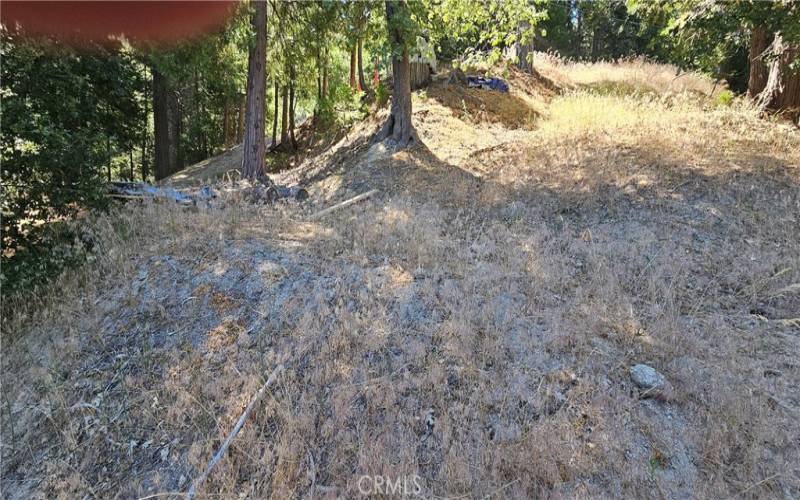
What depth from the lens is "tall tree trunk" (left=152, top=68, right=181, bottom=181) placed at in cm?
1230

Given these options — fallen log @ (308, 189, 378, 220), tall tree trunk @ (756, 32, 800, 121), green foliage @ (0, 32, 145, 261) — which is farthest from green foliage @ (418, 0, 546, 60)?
green foliage @ (0, 32, 145, 261)

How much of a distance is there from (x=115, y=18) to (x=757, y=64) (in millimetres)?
10872

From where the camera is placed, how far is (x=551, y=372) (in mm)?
3072

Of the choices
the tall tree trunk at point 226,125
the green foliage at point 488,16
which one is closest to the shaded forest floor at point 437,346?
the green foliage at point 488,16

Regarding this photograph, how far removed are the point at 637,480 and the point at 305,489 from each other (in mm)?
1799

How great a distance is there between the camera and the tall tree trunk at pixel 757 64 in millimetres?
8133

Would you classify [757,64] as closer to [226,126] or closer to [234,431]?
[234,431]

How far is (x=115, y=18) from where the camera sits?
6469 millimetres

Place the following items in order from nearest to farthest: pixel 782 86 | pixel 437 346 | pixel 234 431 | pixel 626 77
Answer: pixel 234 431 < pixel 437 346 < pixel 782 86 < pixel 626 77

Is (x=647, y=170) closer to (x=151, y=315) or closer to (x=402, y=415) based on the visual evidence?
(x=402, y=415)

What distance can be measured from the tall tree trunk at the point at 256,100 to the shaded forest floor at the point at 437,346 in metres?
2.30

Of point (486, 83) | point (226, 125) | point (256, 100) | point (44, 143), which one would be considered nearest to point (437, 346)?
point (44, 143)

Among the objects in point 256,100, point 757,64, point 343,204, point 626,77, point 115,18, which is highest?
point 626,77

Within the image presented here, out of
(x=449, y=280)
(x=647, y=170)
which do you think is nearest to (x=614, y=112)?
(x=647, y=170)
